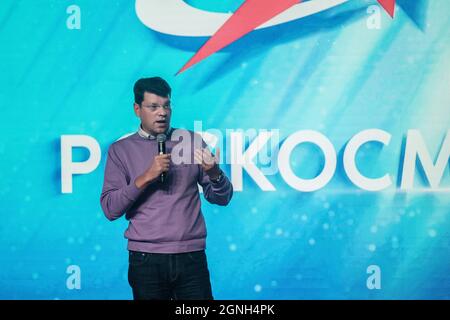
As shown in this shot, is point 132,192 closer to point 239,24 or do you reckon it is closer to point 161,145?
point 161,145

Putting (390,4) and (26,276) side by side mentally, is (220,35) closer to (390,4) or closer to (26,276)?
(390,4)

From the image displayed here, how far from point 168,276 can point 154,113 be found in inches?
29.4

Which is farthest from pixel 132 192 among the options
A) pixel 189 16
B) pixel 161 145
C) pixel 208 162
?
pixel 189 16

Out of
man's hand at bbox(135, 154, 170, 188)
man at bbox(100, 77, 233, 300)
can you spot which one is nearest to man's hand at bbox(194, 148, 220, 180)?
man at bbox(100, 77, 233, 300)

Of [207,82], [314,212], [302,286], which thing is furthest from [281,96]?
[302,286]

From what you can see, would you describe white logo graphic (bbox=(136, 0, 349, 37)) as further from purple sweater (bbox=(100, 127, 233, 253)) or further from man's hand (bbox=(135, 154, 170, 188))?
man's hand (bbox=(135, 154, 170, 188))

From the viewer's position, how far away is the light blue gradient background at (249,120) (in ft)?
10.5

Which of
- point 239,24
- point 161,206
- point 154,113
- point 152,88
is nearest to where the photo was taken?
point 161,206

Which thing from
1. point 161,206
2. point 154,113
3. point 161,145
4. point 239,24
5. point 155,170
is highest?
point 239,24

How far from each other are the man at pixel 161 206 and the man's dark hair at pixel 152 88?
4.8 inches

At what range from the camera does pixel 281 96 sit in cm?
321

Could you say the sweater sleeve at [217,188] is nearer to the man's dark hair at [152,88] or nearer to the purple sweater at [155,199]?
the purple sweater at [155,199]

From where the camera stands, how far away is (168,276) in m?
2.54

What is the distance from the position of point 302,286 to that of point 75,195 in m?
1.31
